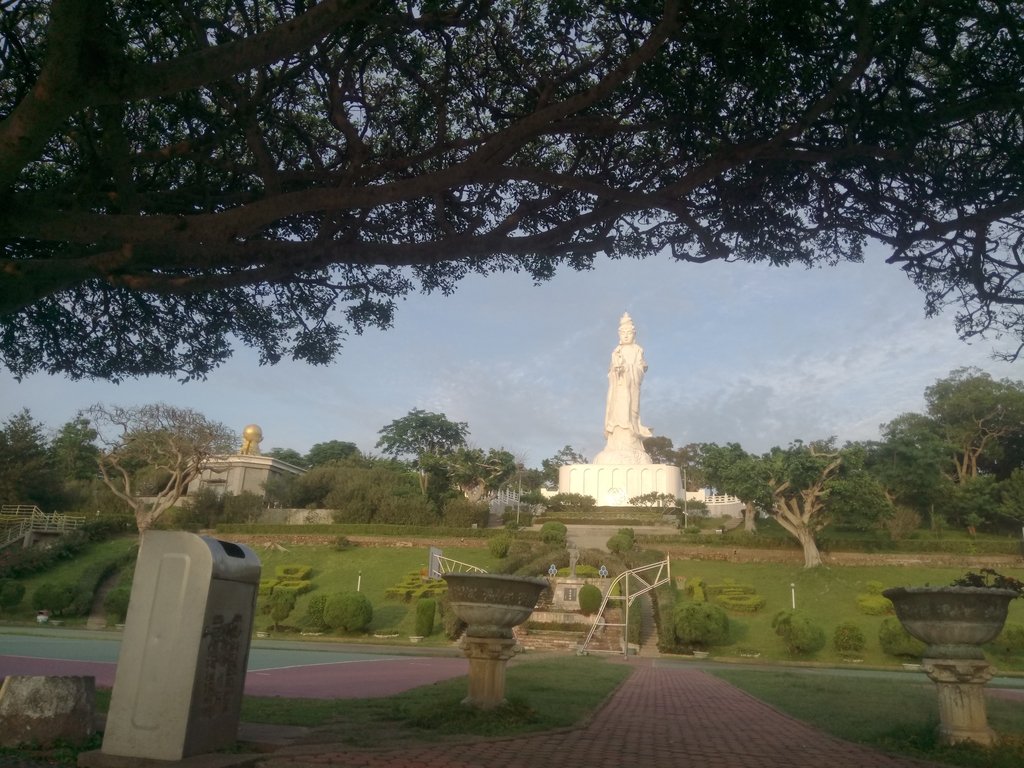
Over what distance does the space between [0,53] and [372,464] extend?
188ft

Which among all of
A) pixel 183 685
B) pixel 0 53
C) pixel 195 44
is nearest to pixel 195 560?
pixel 183 685

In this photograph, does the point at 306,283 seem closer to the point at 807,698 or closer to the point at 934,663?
the point at 934,663

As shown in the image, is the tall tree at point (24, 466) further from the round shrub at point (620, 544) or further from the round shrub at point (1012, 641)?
the round shrub at point (1012, 641)

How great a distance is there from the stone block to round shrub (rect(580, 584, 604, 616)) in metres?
20.1

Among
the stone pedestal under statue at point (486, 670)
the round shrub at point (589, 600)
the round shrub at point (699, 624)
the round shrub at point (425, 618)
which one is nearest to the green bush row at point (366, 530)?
the round shrub at point (425, 618)

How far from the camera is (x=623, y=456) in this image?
49.2 meters

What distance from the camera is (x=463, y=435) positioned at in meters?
62.4

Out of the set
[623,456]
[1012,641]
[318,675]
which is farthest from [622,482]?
[318,675]

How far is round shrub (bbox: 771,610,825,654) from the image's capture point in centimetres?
2192

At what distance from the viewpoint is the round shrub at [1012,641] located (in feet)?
70.5

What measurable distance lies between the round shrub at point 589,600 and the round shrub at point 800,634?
16.9 ft

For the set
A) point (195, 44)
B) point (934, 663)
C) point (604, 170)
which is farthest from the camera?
point (604, 170)

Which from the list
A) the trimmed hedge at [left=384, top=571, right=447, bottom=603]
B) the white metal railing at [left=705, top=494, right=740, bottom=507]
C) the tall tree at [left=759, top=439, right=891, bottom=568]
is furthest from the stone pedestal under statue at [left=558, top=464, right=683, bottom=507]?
the trimmed hedge at [left=384, top=571, right=447, bottom=603]

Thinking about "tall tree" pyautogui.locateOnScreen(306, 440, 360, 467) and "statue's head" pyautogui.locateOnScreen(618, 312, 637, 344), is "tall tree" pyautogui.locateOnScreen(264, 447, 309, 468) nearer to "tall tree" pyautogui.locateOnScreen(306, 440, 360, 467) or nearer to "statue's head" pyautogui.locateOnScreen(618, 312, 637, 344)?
"tall tree" pyautogui.locateOnScreen(306, 440, 360, 467)
